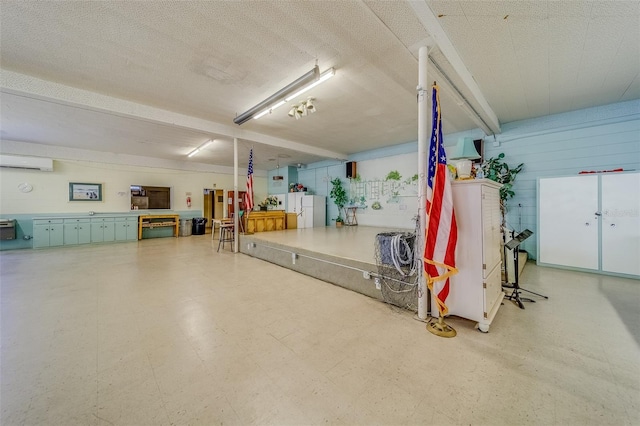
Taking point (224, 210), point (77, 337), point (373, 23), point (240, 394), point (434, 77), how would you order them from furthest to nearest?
1. point (224, 210)
2. point (434, 77)
3. point (373, 23)
4. point (77, 337)
5. point (240, 394)

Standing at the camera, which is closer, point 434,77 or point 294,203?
point 434,77

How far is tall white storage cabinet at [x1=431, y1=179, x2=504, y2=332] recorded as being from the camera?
7.88 ft

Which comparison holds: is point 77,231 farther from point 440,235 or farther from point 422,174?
point 440,235

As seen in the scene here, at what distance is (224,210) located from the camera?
11719 mm

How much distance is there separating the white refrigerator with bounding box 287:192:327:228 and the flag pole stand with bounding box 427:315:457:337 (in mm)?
7344

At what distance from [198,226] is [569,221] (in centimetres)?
1194

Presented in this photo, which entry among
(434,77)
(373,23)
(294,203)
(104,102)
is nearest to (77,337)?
(104,102)

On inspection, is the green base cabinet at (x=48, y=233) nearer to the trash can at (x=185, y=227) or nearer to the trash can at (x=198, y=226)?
the trash can at (x=185, y=227)

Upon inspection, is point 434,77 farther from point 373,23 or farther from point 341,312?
point 341,312

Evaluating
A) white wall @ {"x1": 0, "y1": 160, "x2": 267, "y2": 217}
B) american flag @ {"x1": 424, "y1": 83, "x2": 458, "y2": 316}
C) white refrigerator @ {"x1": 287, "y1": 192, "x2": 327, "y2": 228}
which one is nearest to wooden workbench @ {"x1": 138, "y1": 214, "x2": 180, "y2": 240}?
white wall @ {"x1": 0, "y1": 160, "x2": 267, "y2": 217}

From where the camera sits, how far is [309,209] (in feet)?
32.1

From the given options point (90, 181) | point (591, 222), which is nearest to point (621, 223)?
point (591, 222)

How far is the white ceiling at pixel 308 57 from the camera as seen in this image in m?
2.47

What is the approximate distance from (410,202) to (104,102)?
783 centimetres
